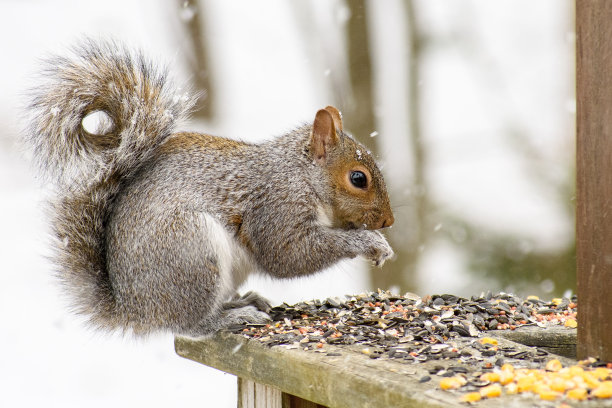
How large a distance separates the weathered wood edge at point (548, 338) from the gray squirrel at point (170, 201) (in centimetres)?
53

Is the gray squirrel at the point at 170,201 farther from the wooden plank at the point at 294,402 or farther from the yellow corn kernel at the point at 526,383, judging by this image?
the yellow corn kernel at the point at 526,383

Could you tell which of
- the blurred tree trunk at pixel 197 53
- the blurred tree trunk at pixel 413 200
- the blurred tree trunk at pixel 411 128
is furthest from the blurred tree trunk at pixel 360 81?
the blurred tree trunk at pixel 197 53

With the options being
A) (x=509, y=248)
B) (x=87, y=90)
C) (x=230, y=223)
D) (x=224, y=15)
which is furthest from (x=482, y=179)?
(x=87, y=90)

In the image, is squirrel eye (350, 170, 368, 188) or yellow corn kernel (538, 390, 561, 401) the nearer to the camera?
yellow corn kernel (538, 390, 561, 401)

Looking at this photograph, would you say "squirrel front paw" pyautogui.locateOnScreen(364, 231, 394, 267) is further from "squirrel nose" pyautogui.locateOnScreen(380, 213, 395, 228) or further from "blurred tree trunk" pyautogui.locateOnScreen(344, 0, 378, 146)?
"blurred tree trunk" pyautogui.locateOnScreen(344, 0, 378, 146)

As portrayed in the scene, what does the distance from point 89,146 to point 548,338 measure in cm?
141

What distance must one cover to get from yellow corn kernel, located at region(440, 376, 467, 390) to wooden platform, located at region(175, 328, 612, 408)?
0.6 inches

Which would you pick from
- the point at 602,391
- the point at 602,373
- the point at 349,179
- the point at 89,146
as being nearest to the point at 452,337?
the point at 602,373

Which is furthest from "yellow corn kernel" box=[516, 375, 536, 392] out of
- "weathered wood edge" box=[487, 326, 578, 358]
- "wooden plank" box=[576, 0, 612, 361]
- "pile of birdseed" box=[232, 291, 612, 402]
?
"weathered wood edge" box=[487, 326, 578, 358]

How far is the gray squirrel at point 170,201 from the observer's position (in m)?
2.11

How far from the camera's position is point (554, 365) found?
1483 mm

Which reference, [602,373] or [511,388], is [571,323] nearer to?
[602,373]

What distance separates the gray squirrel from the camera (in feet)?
6.92

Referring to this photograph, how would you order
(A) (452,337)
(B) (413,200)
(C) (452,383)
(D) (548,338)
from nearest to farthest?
1. (C) (452,383)
2. (A) (452,337)
3. (D) (548,338)
4. (B) (413,200)
